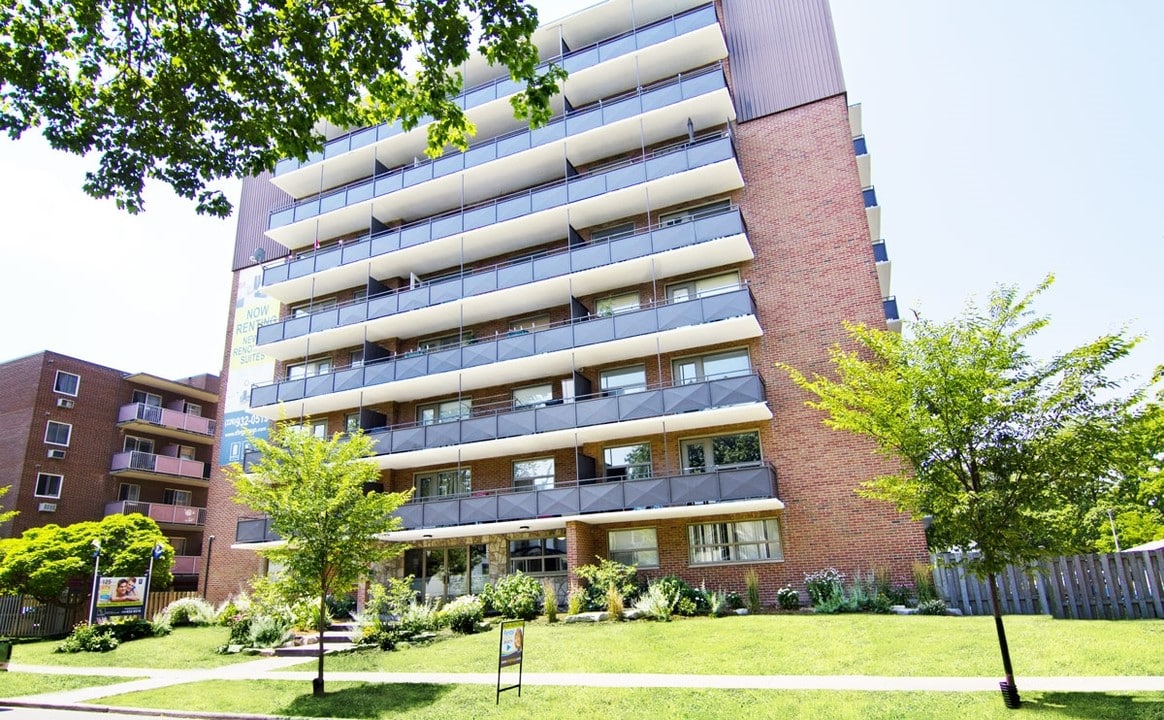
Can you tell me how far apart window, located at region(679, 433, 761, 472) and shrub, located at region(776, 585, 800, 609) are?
13.5 ft

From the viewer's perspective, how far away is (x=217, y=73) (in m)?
10.1

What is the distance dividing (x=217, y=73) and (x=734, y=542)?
726 inches

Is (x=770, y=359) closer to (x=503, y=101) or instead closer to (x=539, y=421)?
(x=539, y=421)

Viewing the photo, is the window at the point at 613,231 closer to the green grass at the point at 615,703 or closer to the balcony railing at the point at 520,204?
the balcony railing at the point at 520,204

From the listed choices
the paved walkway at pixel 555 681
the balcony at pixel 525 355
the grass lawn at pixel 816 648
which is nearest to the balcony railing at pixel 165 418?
the balcony at pixel 525 355

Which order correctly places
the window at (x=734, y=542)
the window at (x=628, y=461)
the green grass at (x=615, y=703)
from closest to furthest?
1. the green grass at (x=615, y=703)
2. the window at (x=734, y=542)
3. the window at (x=628, y=461)

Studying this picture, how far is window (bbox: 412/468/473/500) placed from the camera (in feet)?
88.2

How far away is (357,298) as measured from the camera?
3131cm

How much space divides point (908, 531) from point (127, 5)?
2101 cm

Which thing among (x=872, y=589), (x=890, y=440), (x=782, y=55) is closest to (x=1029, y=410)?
(x=890, y=440)

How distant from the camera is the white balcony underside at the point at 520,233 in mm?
25156

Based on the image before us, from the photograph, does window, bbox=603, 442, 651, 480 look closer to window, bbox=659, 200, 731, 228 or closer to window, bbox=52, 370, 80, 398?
window, bbox=659, 200, 731, 228

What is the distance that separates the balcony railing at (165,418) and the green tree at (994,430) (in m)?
40.7

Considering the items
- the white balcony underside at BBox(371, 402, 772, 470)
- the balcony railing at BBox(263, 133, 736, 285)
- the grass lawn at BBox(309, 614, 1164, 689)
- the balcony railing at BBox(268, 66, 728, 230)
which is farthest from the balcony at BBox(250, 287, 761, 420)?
the grass lawn at BBox(309, 614, 1164, 689)
